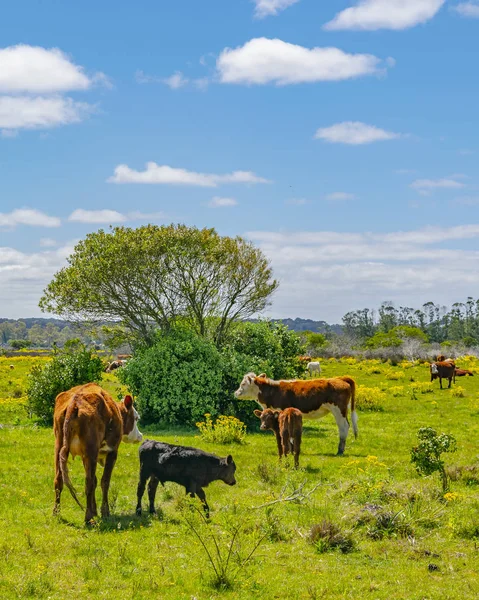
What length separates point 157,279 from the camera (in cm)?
2833

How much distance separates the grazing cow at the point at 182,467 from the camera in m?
11.8

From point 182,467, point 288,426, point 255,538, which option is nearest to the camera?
point 255,538

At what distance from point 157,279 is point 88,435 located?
57.6 ft

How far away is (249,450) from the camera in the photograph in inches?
773

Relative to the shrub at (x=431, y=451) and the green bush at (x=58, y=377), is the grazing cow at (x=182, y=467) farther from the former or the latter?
the green bush at (x=58, y=377)

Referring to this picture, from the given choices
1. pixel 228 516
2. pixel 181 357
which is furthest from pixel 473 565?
pixel 181 357

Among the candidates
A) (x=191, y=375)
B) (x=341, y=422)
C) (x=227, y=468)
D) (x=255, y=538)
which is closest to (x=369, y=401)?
(x=191, y=375)

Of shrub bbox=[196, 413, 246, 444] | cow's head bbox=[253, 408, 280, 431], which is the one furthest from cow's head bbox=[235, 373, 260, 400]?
cow's head bbox=[253, 408, 280, 431]

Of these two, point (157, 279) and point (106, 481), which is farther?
point (157, 279)

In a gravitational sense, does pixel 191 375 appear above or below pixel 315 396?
above

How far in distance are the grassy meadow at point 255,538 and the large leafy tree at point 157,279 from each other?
37.5 feet

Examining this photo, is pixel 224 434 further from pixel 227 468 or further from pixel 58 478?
pixel 58 478

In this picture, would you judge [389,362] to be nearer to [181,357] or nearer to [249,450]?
[181,357]

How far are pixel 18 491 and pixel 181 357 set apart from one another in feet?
43.6
